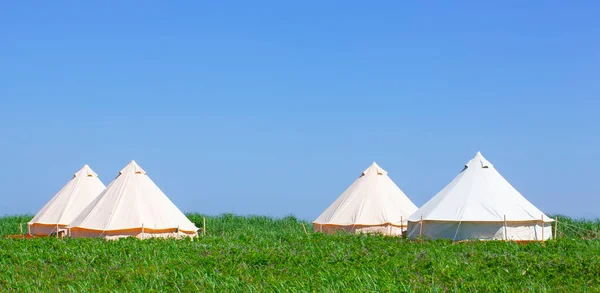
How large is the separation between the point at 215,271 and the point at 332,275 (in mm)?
2520

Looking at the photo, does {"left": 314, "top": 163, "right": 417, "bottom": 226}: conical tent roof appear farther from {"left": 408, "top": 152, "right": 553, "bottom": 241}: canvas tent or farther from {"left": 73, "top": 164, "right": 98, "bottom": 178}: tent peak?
{"left": 73, "top": 164, "right": 98, "bottom": 178}: tent peak

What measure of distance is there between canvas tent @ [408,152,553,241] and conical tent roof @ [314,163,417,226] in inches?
136

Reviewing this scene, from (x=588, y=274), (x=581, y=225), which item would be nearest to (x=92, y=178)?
(x=581, y=225)

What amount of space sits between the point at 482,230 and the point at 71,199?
15870mm

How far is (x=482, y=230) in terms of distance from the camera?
25219 mm

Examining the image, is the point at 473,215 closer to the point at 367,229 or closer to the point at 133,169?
the point at 367,229

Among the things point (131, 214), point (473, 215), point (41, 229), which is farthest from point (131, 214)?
point (473, 215)

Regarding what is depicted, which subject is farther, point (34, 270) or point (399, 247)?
point (399, 247)

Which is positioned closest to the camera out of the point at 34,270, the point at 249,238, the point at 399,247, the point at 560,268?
the point at 560,268

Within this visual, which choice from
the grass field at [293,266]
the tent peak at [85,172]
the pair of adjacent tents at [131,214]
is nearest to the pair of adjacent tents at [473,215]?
the grass field at [293,266]

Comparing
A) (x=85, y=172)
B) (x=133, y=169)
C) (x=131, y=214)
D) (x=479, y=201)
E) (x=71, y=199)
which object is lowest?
(x=131, y=214)

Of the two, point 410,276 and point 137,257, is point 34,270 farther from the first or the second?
point 410,276

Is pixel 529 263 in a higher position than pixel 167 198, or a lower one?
lower

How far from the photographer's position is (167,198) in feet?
92.3
